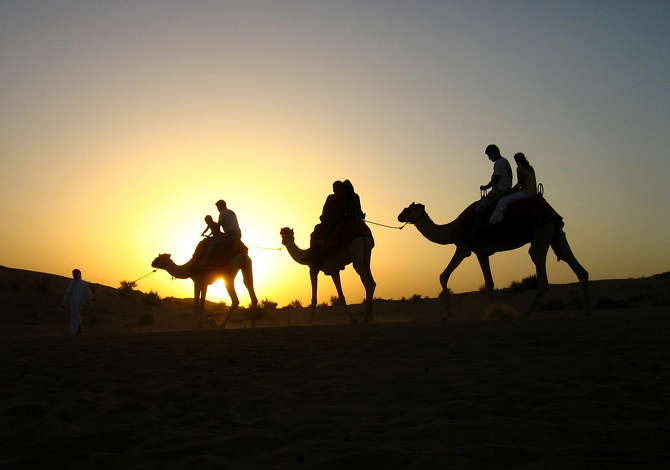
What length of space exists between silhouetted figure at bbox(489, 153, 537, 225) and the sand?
9.54ft

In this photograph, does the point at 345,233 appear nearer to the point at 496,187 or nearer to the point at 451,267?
the point at 451,267

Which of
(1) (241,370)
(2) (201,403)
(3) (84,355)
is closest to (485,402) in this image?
(2) (201,403)

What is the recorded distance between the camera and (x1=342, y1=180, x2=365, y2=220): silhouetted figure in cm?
1428

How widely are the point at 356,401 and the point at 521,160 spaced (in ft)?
26.8

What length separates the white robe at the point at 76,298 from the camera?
17.1 meters

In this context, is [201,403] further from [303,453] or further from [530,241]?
[530,241]

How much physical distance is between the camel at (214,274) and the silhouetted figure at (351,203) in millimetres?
3306

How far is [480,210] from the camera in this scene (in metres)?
12.4

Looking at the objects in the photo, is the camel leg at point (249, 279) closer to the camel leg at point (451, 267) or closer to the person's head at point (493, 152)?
the camel leg at point (451, 267)

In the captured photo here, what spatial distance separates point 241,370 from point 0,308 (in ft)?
74.5

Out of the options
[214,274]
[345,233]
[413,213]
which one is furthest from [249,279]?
[413,213]

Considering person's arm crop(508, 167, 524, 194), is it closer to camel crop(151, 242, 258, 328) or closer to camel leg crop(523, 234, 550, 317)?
camel leg crop(523, 234, 550, 317)

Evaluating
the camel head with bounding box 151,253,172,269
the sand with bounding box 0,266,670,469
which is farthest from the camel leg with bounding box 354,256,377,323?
the camel head with bounding box 151,253,172,269

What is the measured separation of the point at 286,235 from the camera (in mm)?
16047
